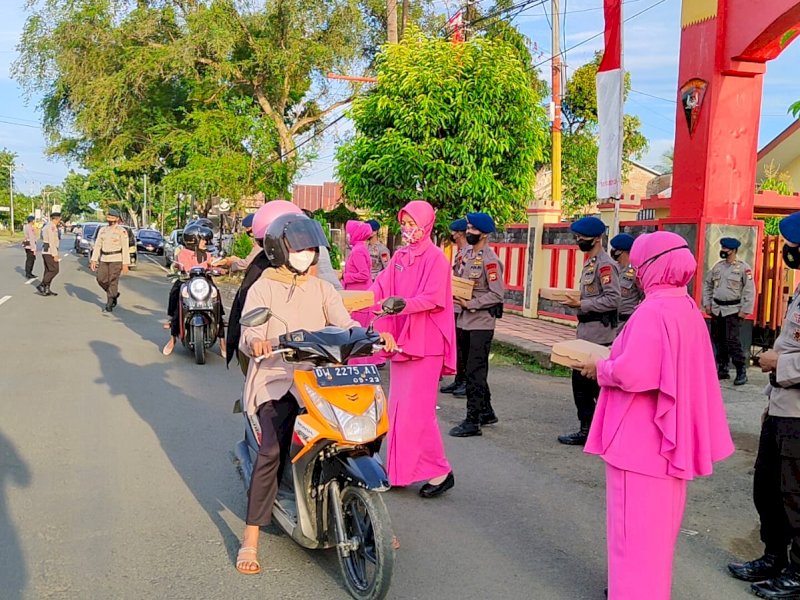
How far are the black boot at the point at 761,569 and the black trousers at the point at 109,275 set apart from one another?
1240 cm

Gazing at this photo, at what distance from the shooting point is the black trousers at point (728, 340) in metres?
9.61

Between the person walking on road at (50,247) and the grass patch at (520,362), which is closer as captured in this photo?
the grass patch at (520,362)

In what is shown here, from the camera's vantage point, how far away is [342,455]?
3.74 metres

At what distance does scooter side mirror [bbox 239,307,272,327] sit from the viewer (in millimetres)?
3674

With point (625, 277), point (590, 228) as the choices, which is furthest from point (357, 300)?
point (625, 277)

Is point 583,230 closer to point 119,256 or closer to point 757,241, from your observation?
point 757,241

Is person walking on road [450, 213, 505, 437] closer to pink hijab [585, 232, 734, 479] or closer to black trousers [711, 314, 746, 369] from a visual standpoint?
pink hijab [585, 232, 734, 479]

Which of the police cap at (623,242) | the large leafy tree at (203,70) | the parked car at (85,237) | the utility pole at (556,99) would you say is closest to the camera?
the police cap at (623,242)

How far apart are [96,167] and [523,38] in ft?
59.2

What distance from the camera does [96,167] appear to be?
109 ft

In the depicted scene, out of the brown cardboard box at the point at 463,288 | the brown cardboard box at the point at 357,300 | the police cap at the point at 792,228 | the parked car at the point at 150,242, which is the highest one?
the police cap at the point at 792,228

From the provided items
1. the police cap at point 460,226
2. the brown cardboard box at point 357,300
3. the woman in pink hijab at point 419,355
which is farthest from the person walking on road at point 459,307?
the brown cardboard box at point 357,300

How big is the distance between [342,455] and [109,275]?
466 inches

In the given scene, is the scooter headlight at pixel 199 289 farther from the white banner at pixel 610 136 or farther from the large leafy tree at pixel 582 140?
the large leafy tree at pixel 582 140
